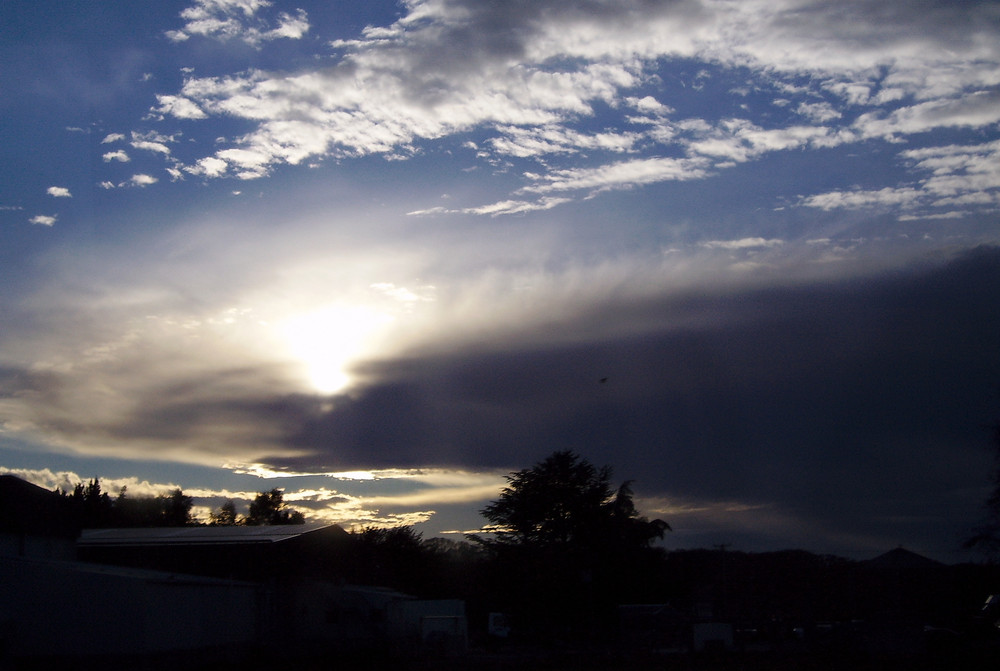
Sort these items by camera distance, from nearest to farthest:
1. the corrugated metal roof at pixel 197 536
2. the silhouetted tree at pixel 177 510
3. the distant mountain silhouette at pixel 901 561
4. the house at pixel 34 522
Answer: the house at pixel 34 522 < the corrugated metal roof at pixel 197 536 < the distant mountain silhouette at pixel 901 561 < the silhouetted tree at pixel 177 510

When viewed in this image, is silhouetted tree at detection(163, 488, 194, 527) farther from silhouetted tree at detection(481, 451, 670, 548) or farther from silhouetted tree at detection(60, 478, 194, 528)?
silhouetted tree at detection(481, 451, 670, 548)

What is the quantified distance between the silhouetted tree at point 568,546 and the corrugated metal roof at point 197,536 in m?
28.1

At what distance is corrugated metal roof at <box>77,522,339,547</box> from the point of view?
1570 inches

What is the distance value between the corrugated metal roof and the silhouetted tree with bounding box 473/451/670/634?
2815 cm

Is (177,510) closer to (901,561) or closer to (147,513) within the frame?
(147,513)

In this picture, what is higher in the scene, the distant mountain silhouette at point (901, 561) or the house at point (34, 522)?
the house at point (34, 522)

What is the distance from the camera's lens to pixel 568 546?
242ft

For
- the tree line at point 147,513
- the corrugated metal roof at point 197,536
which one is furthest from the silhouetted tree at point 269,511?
the corrugated metal roof at point 197,536

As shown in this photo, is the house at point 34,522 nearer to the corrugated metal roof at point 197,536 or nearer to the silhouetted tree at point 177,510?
the corrugated metal roof at point 197,536

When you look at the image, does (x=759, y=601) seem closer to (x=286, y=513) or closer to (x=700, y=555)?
(x=700, y=555)

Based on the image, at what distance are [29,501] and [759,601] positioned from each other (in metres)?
50.8

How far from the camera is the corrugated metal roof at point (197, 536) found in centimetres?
3988

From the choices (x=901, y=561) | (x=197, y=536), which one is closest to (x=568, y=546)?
(x=901, y=561)

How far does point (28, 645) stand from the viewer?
81.9 feet
